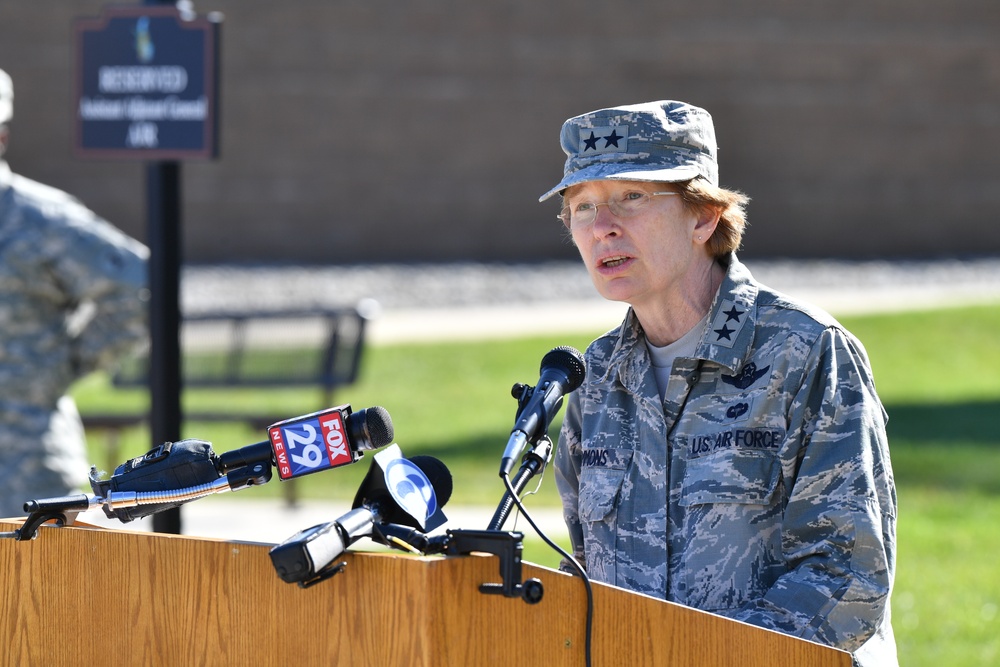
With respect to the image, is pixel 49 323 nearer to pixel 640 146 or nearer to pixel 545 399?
pixel 640 146

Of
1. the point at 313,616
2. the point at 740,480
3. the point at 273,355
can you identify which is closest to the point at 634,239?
the point at 740,480

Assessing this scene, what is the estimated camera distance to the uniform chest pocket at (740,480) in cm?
271

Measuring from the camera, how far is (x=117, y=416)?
9383 mm

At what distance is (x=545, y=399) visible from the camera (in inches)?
96.0

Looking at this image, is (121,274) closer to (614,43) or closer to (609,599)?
(609,599)

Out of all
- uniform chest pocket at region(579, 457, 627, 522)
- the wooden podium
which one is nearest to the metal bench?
uniform chest pocket at region(579, 457, 627, 522)

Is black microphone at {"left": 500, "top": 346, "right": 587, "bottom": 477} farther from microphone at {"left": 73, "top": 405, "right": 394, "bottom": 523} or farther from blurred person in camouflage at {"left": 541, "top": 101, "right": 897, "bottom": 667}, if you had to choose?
blurred person in camouflage at {"left": 541, "top": 101, "right": 897, "bottom": 667}

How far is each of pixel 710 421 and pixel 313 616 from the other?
107 centimetres

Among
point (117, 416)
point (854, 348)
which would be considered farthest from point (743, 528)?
point (117, 416)

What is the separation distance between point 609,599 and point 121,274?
3.29 meters

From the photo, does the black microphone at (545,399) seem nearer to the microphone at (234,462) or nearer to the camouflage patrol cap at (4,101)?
the microphone at (234,462)

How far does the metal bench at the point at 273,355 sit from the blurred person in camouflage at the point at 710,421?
7.22m

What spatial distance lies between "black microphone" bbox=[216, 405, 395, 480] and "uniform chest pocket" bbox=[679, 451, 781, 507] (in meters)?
0.81

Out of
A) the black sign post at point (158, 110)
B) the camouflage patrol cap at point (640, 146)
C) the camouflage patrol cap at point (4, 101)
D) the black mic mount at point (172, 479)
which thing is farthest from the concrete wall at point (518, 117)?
the black mic mount at point (172, 479)
